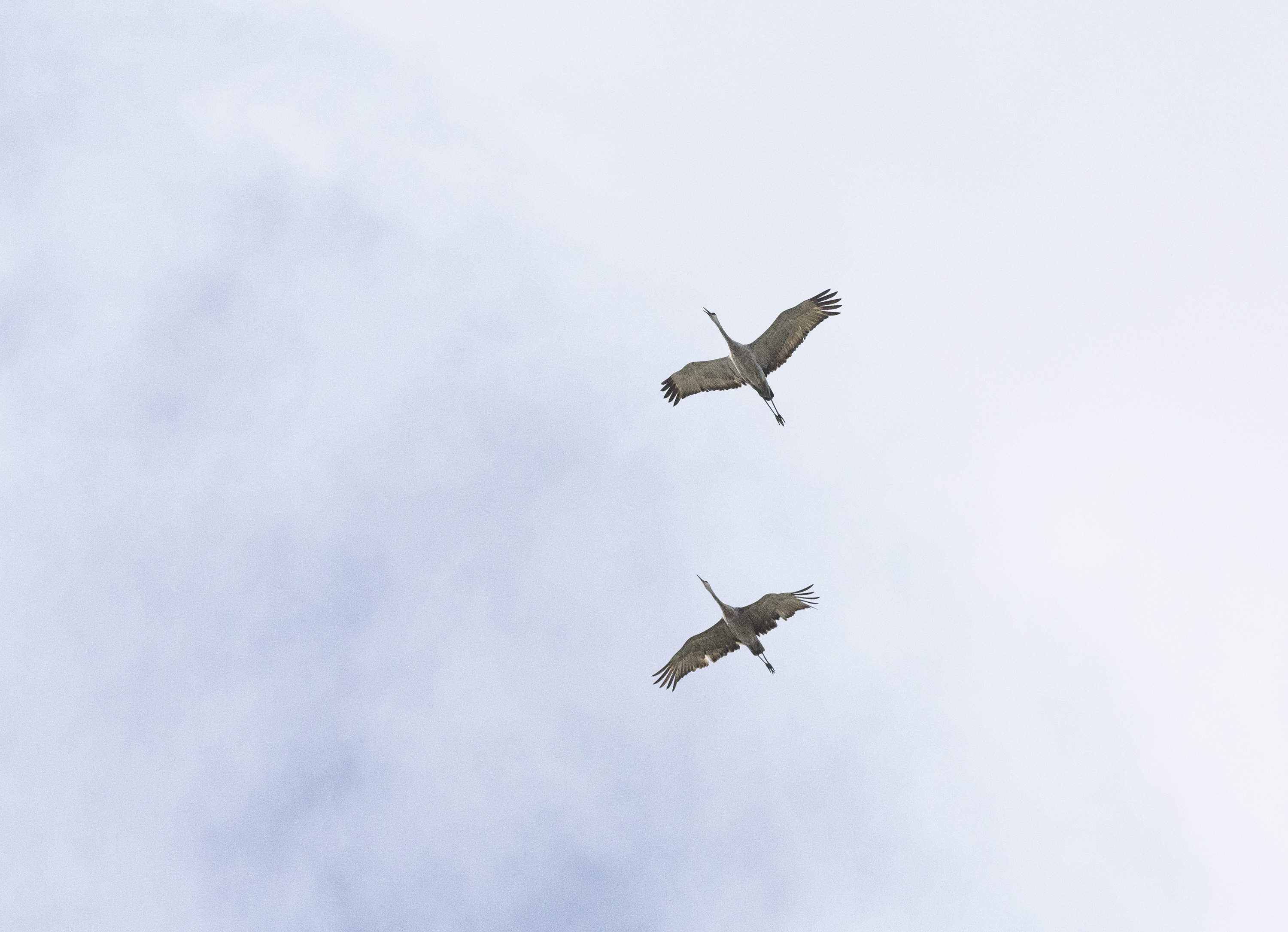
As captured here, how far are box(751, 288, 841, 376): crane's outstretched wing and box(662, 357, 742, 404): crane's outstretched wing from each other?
1444 millimetres

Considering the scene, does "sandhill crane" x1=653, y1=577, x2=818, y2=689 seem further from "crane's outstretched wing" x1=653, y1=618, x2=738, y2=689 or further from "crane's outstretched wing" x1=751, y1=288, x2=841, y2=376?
"crane's outstretched wing" x1=751, y1=288, x2=841, y2=376

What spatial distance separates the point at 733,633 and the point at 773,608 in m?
1.99

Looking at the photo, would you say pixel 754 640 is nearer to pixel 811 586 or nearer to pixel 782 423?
pixel 811 586

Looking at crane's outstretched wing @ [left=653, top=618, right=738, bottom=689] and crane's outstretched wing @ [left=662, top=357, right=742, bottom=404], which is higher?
crane's outstretched wing @ [left=662, top=357, right=742, bottom=404]

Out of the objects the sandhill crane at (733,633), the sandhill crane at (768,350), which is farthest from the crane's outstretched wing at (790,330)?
the sandhill crane at (733,633)

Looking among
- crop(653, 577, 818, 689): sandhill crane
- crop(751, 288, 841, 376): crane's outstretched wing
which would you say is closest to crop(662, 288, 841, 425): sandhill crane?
crop(751, 288, 841, 376): crane's outstretched wing

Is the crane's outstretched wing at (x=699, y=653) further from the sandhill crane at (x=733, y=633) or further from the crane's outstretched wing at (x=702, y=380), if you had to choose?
the crane's outstretched wing at (x=702, y=380)

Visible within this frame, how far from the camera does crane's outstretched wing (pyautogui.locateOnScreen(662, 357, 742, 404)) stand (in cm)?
4000

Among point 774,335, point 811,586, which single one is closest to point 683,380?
point 774,335

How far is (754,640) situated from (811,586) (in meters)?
3.23

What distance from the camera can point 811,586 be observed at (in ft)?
118

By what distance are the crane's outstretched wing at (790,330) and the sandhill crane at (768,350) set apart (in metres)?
0.02

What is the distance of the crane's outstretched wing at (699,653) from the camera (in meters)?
38.3

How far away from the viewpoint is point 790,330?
126ft
